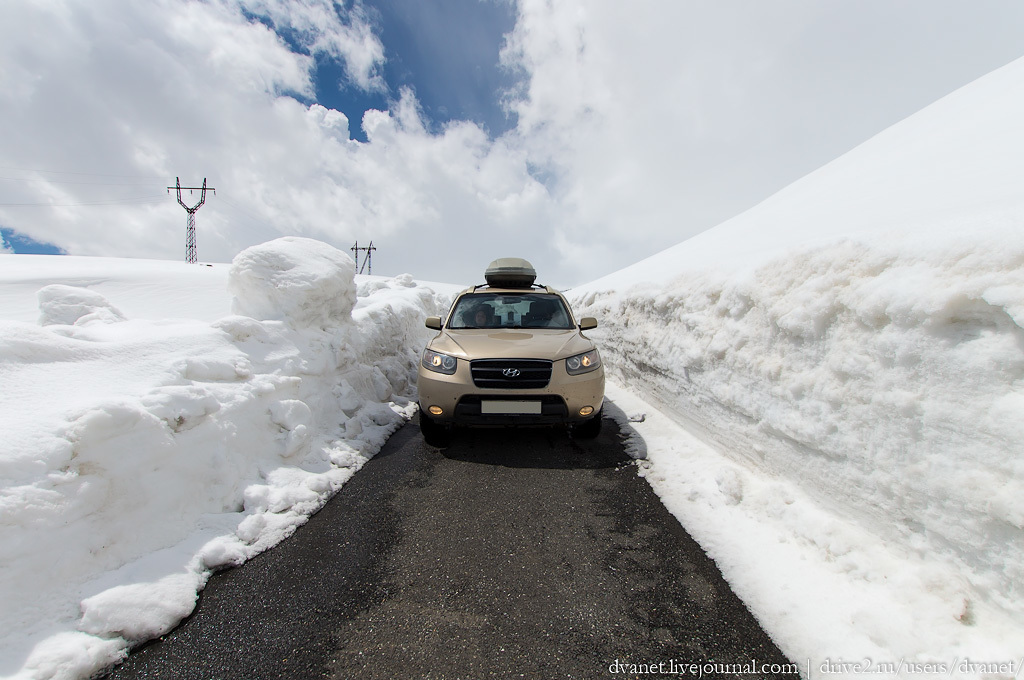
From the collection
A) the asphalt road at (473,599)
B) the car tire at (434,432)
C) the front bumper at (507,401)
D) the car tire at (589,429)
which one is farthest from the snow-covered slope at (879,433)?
the car tire at (434,432)

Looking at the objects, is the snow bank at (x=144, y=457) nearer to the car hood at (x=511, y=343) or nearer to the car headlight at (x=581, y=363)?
the car hood at (x=511, y=343)

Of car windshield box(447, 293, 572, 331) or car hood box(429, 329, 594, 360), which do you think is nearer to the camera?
car hood box(429, 329, 594, 360)

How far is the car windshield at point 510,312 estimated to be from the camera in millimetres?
4984

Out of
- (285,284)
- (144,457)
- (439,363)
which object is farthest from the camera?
(285,284)

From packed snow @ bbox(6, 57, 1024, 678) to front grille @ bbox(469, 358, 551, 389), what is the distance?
128 centimetres

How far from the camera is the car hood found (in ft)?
13.1

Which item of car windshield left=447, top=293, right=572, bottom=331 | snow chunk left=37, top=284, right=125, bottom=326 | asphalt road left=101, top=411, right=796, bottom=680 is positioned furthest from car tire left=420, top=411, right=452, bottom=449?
snow chunk left=37, top=284, right=125, bottom=326

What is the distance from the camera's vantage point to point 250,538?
8.48ft

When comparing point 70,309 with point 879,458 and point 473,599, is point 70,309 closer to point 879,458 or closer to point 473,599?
point 473,599

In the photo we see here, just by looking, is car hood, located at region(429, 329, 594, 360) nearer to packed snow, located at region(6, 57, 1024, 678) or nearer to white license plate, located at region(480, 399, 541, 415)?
white license plate, located at region(480, 399, 541, 415)

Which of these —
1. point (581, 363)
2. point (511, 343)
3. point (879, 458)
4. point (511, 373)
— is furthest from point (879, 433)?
point (511, 343)

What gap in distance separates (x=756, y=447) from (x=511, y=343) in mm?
2350

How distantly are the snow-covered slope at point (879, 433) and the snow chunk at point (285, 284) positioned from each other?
4.56 meters

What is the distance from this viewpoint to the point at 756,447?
11.1 ft
